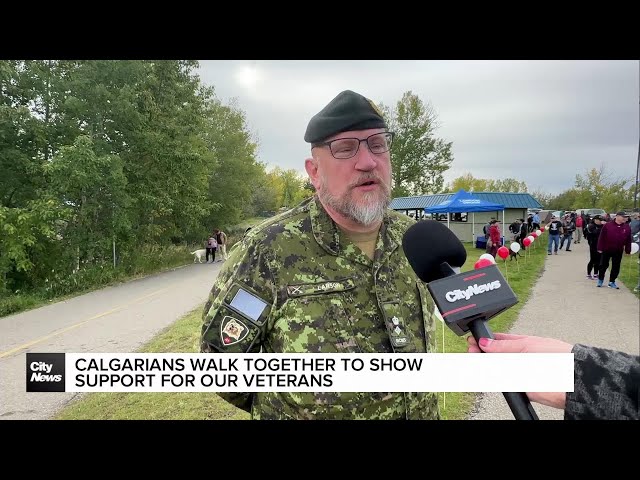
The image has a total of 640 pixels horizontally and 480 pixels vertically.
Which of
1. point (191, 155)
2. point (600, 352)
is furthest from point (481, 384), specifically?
point (191, 155)

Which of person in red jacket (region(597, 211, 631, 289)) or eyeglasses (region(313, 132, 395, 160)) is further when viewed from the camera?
person in red jacket (region(597, 211, 631, 289))

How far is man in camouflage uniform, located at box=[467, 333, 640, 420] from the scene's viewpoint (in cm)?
74

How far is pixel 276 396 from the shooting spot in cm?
120

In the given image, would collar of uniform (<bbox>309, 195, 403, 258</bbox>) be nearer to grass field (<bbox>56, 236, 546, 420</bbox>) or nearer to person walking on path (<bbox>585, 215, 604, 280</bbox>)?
grass field (<bbox>56, 236, 546, 420</bbox>)

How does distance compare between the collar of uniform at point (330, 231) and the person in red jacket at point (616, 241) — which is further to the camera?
the person in red jacket at point (616, 241)

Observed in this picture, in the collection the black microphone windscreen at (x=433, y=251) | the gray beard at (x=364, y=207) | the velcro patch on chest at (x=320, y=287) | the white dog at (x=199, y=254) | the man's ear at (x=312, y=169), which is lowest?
the white dog at (x=199, y=254)

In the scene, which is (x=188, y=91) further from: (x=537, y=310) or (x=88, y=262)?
(x=537, y=310)

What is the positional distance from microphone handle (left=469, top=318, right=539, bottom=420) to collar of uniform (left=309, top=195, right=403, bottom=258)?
0.55 metres

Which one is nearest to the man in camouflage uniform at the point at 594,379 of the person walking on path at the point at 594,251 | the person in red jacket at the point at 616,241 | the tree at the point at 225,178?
the tree at the point at 225,178

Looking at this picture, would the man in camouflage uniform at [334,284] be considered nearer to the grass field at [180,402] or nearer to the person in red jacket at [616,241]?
the grass field at [180,402]

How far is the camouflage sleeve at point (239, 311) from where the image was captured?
119 cm

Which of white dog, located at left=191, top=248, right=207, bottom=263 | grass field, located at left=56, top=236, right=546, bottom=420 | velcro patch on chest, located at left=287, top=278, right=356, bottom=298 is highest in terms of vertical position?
velcro patch on chest, located at left=287, top=278, right=356, bottom=298

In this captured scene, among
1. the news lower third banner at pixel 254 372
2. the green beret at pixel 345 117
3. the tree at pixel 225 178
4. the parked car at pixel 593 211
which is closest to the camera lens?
the news lower third banner at pixel 254 372

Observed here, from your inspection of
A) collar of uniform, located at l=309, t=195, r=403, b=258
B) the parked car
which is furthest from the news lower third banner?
the parked car
